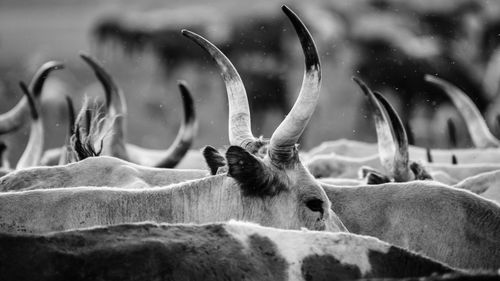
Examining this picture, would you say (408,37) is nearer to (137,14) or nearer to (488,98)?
(488,98)

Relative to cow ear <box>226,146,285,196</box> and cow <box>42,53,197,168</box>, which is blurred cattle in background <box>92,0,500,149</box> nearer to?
cow <box>42,53,197,168</box>

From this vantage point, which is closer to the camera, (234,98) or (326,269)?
(326,269)

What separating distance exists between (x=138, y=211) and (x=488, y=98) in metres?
26.3

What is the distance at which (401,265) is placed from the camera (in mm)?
3781

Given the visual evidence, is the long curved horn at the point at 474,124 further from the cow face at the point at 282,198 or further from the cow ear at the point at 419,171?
the cow face at the point at 282,198

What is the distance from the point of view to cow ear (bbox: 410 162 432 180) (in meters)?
7.84

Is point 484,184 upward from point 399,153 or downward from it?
downward

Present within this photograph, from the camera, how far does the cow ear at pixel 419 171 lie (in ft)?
25.7

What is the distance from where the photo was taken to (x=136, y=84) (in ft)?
112

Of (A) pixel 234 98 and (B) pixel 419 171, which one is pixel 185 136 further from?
(A) pixel 234 98

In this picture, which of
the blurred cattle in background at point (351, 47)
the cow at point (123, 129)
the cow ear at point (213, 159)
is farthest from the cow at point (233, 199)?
the blurred cattle in background at point (351, 47)

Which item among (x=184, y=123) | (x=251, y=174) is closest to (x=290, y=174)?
(x=251, y=174)

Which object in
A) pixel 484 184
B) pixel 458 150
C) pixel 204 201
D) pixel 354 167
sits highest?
pixel 204 201

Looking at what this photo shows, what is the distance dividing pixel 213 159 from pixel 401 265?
7.31ft
